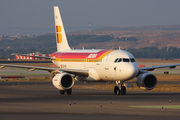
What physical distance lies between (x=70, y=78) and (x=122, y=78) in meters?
5.49

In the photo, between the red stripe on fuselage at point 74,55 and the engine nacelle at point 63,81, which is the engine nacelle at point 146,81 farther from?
the engine nacelle at point 63,81

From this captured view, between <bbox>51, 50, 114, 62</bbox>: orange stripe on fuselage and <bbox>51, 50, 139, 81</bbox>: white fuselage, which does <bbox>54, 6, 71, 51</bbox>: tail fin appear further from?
<bbox>51, 50, 139, 81</bbox>: white fuselage

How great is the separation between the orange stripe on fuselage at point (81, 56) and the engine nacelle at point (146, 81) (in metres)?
4.12

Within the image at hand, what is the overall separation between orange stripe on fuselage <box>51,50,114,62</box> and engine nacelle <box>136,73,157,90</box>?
4.12 meters

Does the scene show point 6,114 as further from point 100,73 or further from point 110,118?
point 100,73

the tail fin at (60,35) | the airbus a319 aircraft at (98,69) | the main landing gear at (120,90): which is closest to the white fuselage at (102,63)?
the airbus a319 aircraft at (98,69)

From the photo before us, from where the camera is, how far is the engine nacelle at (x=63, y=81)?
36.7 m

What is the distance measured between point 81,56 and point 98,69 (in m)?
3.76

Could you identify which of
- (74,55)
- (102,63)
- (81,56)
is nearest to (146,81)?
(102,63)

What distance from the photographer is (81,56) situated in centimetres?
4134

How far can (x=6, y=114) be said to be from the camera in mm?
21438

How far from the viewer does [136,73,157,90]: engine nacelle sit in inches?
1490

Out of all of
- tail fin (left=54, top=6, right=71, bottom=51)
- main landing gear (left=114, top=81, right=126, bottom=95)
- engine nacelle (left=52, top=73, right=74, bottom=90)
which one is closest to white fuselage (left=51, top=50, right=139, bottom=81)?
main landing gear (left=114, top=81, right=126, bottom=95)

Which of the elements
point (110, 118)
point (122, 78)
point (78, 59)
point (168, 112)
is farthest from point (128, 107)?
point (78, 59)
